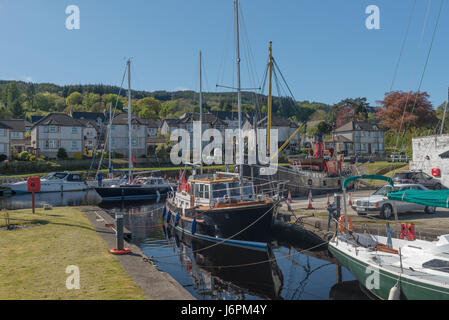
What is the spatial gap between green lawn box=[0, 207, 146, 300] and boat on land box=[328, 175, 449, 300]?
23.6ft

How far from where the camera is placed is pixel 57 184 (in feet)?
156

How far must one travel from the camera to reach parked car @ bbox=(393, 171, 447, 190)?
93.8ft

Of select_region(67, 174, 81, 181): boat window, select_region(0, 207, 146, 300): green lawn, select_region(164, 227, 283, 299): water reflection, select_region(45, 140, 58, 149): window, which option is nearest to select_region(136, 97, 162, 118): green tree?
select_region(45, 140, 58, 149): window

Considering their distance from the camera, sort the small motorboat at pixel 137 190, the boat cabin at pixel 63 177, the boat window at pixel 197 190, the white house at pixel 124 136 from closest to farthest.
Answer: the boat window at pixel 197 190 → the small motorboat at pixel 137 190 → the boat cabin at pixel 63 177 → the white house at pixel 124 136

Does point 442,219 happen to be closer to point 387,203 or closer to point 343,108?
point 387,203

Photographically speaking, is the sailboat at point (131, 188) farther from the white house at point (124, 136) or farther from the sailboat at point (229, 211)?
the white house at point (124, 136)

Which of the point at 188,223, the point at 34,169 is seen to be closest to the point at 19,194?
the point at 34,169

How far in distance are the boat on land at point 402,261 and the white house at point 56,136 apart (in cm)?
6734

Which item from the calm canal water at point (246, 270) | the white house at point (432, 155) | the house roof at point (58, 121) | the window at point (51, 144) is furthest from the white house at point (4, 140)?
the white house at point (432, 155)

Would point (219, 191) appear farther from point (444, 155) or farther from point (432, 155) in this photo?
point (432, 155)

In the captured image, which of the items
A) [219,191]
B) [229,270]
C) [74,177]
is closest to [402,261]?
[229,270]

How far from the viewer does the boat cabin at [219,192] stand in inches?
764
